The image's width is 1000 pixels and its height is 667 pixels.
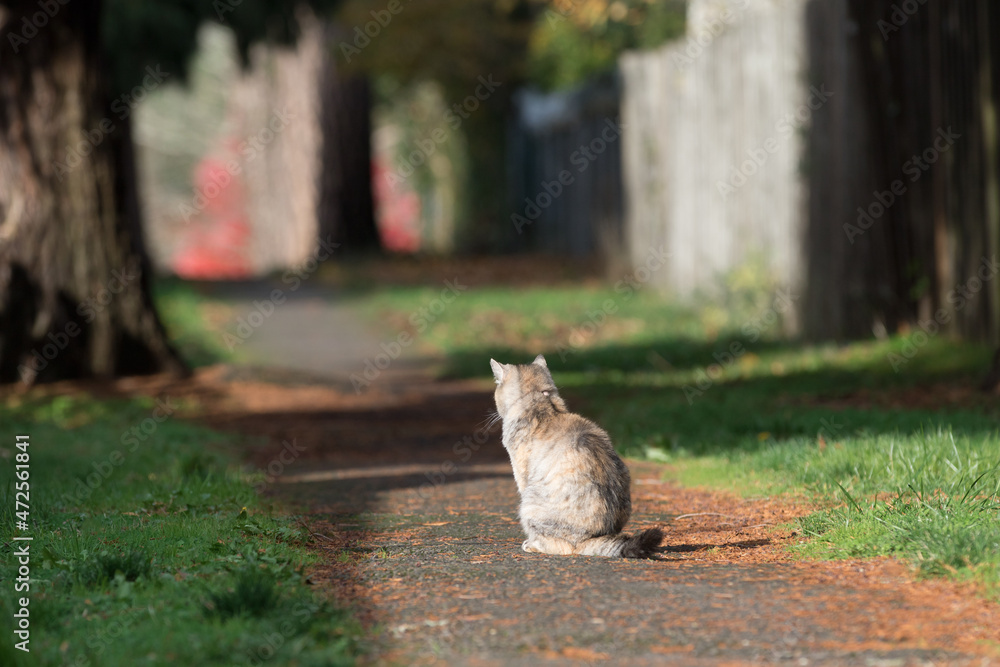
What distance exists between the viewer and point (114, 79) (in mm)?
16734

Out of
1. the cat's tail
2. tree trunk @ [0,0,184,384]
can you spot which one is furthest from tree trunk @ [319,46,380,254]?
the cat's tail

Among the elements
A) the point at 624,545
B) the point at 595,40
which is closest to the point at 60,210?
the point at 624,545

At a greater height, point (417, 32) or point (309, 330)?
point (417, 32)

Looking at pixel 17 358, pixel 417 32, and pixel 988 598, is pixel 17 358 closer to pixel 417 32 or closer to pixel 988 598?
pixel 988 598

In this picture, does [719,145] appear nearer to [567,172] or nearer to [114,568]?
[567,172]

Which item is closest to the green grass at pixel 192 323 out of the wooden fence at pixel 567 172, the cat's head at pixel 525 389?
the wooden fence at pixel 567 172

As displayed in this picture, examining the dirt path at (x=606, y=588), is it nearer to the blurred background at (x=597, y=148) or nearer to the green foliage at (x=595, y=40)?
the blurred background at (x=597, y=148)

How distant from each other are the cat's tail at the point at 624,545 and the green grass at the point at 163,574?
1.13 meters

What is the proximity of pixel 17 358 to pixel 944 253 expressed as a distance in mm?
7842

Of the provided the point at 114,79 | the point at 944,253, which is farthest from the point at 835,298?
the point at 114,79

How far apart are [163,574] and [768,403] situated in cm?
560

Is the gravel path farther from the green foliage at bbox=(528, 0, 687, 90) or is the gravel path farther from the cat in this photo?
the green foliage at bbox=(528, 0, 687, 90)

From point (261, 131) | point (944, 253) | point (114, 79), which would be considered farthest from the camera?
point (261, 131)

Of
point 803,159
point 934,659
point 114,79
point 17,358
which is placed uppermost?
point 114,79
